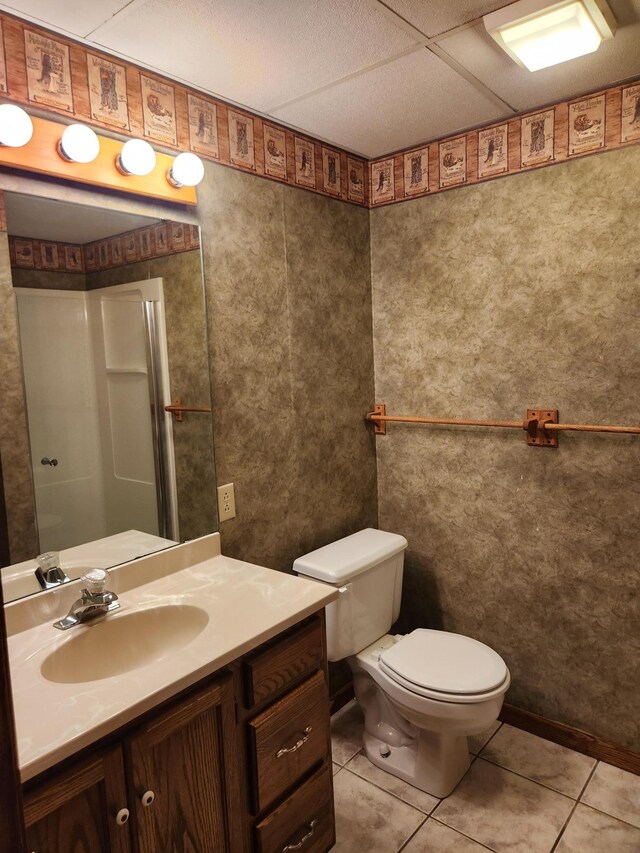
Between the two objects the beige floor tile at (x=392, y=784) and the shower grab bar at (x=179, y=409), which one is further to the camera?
the beige floor tile at (x=392, y=784)

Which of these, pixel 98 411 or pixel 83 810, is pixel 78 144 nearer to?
pixel 98 411

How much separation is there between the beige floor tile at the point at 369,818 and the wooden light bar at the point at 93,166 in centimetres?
203

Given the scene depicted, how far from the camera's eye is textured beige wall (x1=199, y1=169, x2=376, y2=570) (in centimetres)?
191

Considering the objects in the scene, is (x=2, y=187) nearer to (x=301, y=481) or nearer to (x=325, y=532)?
(x=301, y=481)

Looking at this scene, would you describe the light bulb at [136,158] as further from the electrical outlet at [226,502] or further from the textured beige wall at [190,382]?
the electrical outlet at [226,502]

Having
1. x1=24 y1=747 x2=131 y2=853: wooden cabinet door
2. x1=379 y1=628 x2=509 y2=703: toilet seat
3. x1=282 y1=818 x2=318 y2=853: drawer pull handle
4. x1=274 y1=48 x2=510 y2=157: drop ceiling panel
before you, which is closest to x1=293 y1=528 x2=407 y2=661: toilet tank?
x1=379 y1=628 x2=509 y2=703: toilet seat

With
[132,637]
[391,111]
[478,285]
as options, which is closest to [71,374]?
[132,637]

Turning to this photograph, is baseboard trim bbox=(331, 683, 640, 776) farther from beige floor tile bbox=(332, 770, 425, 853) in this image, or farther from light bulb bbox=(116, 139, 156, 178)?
light bulb bbox=(116, 139, 156, 178)

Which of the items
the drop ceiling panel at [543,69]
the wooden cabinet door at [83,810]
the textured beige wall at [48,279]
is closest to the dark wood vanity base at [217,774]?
the wooden cabinet door at [83,810]

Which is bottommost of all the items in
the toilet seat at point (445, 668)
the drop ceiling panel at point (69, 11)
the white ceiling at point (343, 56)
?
the toilet seat at point (445, 668)

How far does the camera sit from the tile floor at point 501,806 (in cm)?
174

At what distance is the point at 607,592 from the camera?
2.00 metres

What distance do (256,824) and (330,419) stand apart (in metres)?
1.39

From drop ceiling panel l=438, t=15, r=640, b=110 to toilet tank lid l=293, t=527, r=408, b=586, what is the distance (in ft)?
5.32
